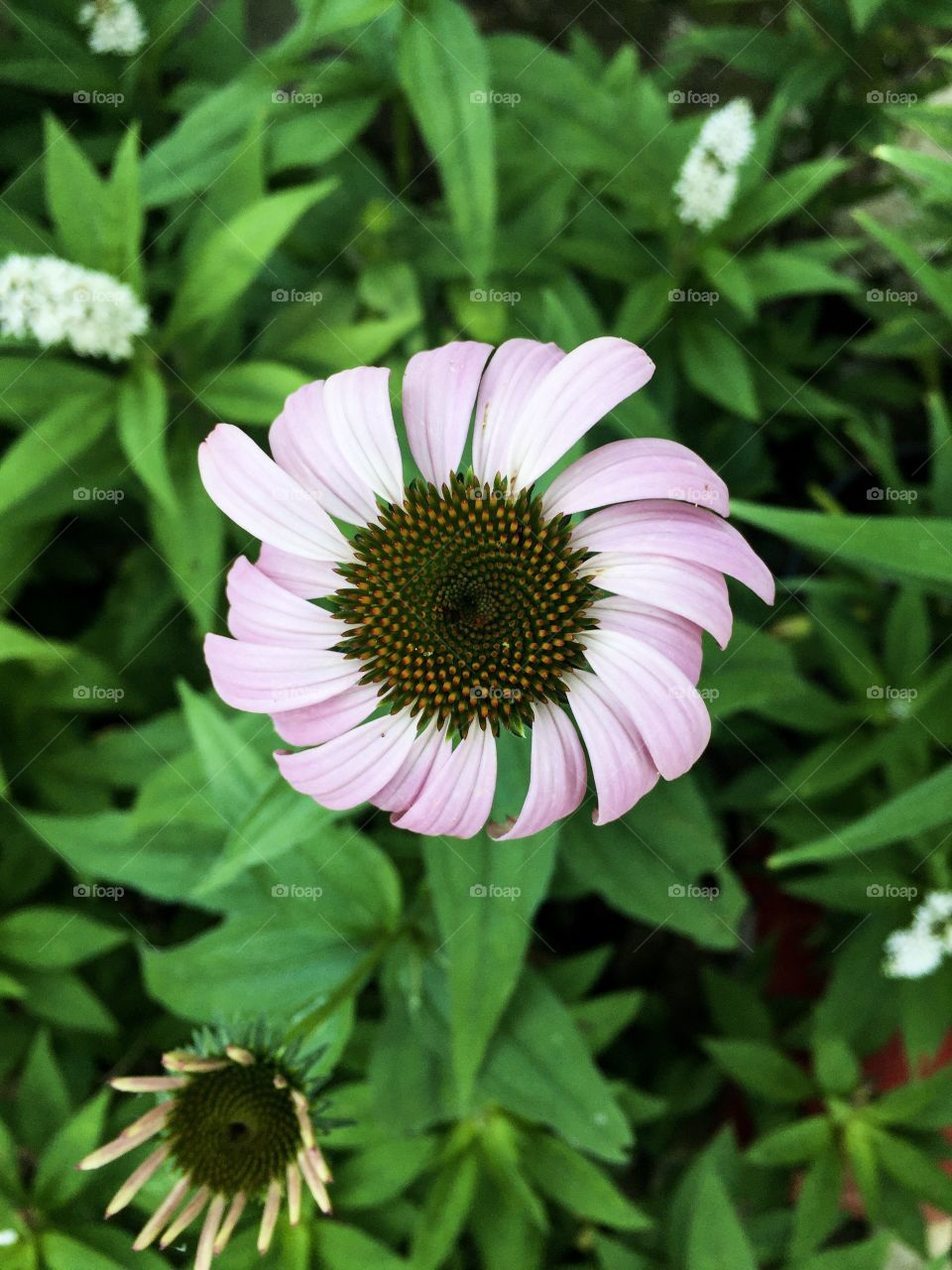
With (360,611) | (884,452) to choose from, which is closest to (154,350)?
(360,611)

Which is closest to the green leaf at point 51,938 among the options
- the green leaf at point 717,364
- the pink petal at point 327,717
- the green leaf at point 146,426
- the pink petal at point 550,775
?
the green leaf at point 146,426

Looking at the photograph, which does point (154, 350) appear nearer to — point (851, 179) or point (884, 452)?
point (884, 452)

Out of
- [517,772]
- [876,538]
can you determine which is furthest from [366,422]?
[876,538]

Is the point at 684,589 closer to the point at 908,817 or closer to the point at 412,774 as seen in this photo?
the point at 412,774

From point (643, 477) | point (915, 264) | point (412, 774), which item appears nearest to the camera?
point (643, 477)

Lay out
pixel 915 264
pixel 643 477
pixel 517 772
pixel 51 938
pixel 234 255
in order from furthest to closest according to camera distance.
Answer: pixel 51 938 → pixel 234 255 → pixel 915 264 → pixel 517 772 → pixel 643 477

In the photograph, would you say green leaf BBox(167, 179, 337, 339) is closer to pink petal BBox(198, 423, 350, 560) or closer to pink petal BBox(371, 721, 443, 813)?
pink petal BBox(198, 423, 350, 560)

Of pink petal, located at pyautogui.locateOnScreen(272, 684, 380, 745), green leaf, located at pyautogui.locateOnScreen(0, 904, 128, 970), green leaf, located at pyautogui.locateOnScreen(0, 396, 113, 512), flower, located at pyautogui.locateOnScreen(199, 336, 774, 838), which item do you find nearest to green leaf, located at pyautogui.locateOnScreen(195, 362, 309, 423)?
green leaf, located at pyautogui.locateOnScreen(0, 396, 113, 512)
